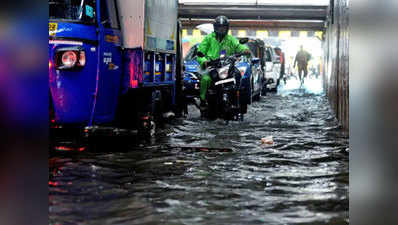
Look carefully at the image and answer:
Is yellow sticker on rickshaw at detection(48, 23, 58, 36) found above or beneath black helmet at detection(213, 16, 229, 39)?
beneath

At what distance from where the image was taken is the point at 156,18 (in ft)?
35.6

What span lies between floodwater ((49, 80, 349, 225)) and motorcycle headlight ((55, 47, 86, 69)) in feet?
3.85

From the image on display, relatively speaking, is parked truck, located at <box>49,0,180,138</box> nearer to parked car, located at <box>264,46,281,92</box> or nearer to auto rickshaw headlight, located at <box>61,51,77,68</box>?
auto rickshaw headlight, located at <box>61,51,77,68</box>

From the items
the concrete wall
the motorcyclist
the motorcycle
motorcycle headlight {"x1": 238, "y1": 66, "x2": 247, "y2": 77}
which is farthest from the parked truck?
motorcycle headlight {"x1": 238, "y1": 66, "x2": 247, "y2": 77}

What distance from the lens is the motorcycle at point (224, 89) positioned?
13203 millimetres

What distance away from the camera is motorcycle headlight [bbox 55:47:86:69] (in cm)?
778

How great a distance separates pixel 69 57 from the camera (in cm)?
786

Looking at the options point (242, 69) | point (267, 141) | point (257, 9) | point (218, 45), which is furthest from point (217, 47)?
point (257, 9)

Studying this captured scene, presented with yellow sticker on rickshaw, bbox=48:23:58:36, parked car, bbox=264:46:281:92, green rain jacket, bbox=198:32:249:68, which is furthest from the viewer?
parked car, bbox=264:46:281:92

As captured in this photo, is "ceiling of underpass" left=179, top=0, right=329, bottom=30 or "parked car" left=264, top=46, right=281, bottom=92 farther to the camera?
"parked car" left=264, top=46, right=281, bottom=92

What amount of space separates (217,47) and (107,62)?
550 cm

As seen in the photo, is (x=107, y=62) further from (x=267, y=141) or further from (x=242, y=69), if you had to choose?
(x=242, y=69)

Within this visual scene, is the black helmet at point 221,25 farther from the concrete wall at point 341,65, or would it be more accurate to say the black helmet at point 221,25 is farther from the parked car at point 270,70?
the parked car at point 270,70

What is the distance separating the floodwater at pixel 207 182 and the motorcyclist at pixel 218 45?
10.9 ft
